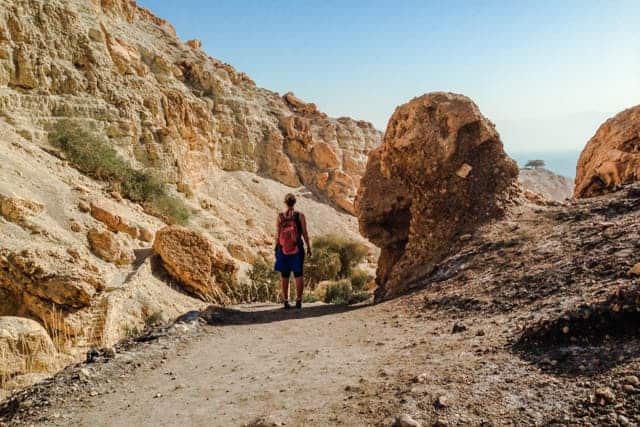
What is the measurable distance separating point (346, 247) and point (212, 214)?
703 centimetres

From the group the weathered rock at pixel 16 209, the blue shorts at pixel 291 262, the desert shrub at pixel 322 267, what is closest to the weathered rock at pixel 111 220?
the weathered rock at pixel 16 209

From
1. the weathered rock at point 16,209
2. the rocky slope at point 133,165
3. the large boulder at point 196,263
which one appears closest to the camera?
the rocky slope at point 133,165

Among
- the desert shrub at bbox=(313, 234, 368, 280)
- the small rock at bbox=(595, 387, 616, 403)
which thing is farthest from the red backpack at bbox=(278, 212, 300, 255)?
the desert shrub at bbox=(313, 234, 368, 280)

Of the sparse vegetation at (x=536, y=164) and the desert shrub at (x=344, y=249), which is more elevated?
the sparse vegetation at (x=536, y=164)

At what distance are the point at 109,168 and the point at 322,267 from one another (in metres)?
8.92

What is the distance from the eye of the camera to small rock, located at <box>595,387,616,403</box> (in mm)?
1933

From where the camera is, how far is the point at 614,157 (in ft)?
25.0

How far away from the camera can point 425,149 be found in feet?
22.5

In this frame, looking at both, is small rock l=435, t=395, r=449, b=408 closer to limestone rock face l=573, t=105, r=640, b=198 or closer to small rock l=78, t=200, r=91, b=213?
limestone rock face l=573, t=105, r=640, b=198

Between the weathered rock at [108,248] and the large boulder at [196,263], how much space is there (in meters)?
0.64

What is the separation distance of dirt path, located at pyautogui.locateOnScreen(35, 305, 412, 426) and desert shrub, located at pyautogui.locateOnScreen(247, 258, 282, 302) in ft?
14.1

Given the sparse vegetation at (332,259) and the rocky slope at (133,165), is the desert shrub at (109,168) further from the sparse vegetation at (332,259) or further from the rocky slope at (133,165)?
the sparse vegetation at (332,259)

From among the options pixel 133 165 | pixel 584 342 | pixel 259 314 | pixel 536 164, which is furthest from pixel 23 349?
pixel 536 164

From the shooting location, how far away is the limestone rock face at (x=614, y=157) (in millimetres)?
7324
